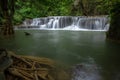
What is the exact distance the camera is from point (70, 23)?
107ft

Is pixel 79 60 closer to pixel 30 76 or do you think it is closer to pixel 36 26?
pixel 30 76

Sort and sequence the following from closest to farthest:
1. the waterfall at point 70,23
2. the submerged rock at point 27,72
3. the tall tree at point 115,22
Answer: the submerged rock at point 27,72, the tall tree at point 115,22, the waterfall at point 70,23

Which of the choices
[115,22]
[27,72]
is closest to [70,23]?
[115,22]

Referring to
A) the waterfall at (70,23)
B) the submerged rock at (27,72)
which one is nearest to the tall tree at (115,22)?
the submerged rock at (27,72)

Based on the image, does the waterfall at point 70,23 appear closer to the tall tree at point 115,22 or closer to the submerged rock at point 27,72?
the tall tree at point 115,22

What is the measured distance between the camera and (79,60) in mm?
10828

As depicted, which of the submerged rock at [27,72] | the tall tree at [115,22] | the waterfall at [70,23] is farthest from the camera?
the waterfall at [70,23]

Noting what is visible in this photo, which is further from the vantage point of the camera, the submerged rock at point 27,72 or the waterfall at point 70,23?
the waterfall at point 70,23

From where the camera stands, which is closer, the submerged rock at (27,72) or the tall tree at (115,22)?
the submerged rock at (27,72)

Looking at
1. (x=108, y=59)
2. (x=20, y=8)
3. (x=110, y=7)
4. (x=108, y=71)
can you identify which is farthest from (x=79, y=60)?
(x=20, y=8)

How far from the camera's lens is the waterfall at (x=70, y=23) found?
29312 mm

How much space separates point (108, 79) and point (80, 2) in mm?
31994

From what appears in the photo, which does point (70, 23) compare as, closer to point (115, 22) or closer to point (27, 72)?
point (115, 22)

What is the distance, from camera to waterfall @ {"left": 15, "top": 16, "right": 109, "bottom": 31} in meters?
29.3
